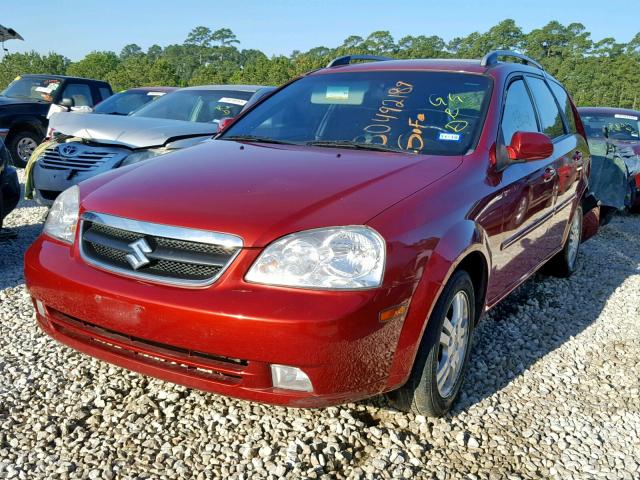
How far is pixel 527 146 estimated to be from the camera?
3197 mm

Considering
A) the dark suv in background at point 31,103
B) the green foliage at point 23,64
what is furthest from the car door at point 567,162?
the green foliage at point 23,64

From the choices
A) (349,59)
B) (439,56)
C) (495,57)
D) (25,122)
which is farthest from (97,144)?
(439,56)

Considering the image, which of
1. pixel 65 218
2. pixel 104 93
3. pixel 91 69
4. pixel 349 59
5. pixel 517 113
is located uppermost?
pixel 349 59

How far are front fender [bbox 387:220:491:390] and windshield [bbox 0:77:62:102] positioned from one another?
9987mm

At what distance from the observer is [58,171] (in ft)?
18.4

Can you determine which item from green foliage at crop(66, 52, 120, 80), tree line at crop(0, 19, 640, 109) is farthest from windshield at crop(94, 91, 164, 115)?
green foliage at crop(66, 52, 120, 80)

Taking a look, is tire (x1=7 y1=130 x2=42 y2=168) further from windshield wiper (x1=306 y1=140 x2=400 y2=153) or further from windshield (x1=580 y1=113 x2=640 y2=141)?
windshield (x1=580 y1=113 x2=640 y2=141)

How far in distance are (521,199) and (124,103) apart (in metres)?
6.41

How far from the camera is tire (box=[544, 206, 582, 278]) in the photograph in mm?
5109

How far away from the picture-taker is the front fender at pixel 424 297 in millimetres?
2383

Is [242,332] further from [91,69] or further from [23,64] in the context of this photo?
[91,69]

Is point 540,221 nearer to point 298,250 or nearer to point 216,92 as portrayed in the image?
point 298,250

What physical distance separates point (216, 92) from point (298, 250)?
5.31 m

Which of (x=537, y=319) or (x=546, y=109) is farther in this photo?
(x=546, y=109)
